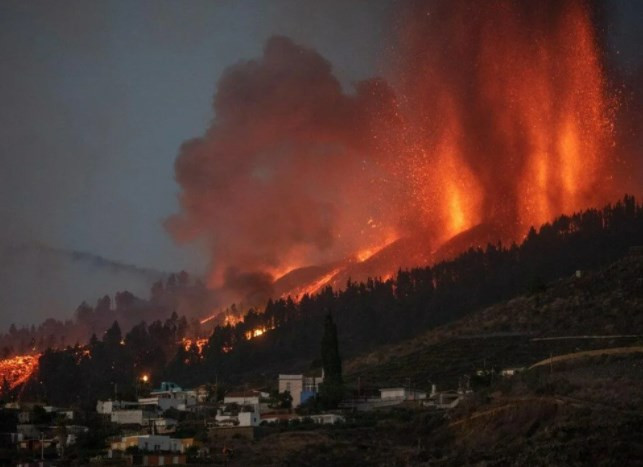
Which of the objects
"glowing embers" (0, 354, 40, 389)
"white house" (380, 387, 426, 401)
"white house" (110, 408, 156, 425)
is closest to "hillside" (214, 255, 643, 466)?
"white house" (380, 387, 426, 401)

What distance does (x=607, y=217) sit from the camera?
146875mm

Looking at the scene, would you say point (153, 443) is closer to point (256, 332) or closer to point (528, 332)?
point (528, 332)

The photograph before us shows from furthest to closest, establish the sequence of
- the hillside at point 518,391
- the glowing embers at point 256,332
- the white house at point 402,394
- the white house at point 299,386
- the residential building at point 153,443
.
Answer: the glowing embers at point 256,332 → the white house at point 299,386 → the white house at point 402,394 → the residential building at point 153,443 → the hillside at point 518,391

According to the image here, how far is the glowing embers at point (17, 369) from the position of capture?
166m

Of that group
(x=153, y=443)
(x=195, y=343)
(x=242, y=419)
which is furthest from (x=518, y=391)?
(x=195, y=343)

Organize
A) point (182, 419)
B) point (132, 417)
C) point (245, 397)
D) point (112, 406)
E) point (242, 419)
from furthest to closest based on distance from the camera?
point (245, 397), point (112, 406), point (132, 417), point (182, 419), point (242, 419)

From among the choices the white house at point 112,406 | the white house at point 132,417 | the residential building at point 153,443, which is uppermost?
the white house at point 112,406

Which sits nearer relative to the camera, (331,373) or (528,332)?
(331,373)

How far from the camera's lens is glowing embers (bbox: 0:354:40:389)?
166250mm

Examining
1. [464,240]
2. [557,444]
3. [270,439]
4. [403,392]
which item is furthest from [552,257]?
[557,444]

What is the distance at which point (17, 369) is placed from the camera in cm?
17675

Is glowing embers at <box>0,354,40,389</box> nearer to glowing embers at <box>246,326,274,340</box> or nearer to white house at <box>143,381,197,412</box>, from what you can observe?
glowing embers at <box>246,326,274,340</box>

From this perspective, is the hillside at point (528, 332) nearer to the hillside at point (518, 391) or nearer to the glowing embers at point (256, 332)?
the hillside at point (518, 391)

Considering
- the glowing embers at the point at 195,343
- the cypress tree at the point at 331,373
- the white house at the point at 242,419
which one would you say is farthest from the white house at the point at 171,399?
the glowing embers at the point at 195,343
